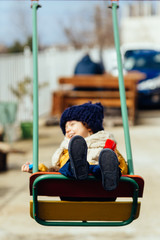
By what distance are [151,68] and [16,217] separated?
9982mm

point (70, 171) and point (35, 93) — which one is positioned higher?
point (35, 93)

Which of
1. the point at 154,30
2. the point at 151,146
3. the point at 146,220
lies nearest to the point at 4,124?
the point at 151,146

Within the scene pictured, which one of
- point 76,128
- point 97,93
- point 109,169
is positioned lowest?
point 109,169

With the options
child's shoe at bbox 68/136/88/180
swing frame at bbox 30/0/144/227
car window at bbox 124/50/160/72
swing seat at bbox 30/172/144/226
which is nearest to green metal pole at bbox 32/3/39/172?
swing frame at bbox 30/0/144/227

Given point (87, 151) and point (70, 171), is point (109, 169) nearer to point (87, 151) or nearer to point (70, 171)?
point (70, 171)

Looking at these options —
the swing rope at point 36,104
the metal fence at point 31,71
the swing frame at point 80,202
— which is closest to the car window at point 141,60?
the metal fence at point 31,71

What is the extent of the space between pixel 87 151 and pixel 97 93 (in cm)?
844

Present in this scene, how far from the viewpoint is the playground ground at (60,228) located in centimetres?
488

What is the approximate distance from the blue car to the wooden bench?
87.2 inches

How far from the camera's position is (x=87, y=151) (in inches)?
128

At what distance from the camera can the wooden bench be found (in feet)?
37.3

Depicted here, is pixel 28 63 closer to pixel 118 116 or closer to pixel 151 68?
pixel 118 116

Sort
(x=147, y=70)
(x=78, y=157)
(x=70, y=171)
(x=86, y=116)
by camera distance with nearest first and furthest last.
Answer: (x=78, y=157) → (x=70, y=171) → (x=86, y=116) → (x=147, y=70)

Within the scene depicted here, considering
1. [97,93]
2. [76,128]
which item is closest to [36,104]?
[76,128]
